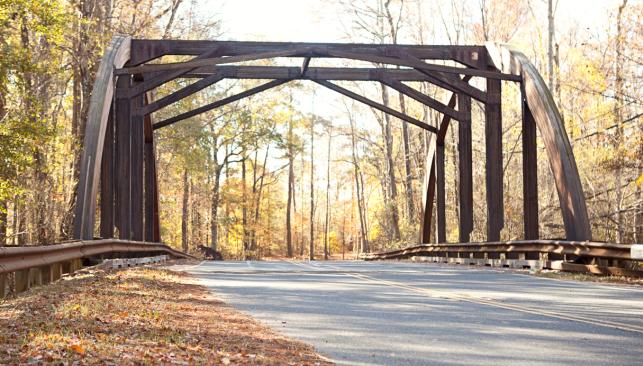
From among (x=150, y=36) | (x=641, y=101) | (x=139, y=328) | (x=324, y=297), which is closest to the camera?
(x=139, y=328)

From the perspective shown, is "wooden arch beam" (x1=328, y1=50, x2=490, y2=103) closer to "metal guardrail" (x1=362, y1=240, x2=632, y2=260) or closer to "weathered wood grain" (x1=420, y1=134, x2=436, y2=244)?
"metal guardrail" (x1=362, y1=240, x2=632, y2=260)

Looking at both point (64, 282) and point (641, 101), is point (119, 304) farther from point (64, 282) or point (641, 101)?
point (641, 101)

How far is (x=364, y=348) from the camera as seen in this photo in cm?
591

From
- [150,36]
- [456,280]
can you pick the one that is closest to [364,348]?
[456,280]

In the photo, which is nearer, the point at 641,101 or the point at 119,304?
the point at 119,304

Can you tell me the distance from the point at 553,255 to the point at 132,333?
12308 mm

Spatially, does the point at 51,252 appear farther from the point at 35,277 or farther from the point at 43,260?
the point at 43,260

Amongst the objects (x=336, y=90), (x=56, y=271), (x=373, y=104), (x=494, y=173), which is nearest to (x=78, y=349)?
(x=56, y=271)

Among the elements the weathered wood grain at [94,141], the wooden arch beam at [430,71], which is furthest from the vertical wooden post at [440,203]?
the weathered wood grain at [94,141]

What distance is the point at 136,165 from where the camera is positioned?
23172 millimetres

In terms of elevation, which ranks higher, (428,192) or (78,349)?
(428,192)

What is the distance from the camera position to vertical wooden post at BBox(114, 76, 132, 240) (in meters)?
21.0

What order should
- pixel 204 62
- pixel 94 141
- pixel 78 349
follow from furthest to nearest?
pixel 204 62 → pixel 94 141 → pixel 78 349

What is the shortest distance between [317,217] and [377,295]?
8620 cm
